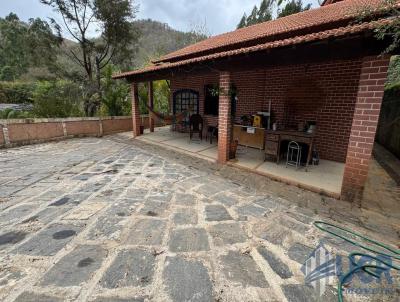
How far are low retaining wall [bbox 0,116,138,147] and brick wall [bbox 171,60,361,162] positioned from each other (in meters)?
5.38

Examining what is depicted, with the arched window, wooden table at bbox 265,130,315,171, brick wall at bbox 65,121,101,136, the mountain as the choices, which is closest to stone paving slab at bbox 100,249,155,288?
wooden table at bbox 265,130,315,171

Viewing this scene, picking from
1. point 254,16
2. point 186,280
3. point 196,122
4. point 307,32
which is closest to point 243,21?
point 254,16

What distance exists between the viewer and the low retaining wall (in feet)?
19.5

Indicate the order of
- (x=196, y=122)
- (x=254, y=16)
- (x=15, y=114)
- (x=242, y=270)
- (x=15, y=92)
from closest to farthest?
(x=242, y=270), (x=196, y=122), (x=15, y=114), (x=15, y=92), (x=254, y=16)

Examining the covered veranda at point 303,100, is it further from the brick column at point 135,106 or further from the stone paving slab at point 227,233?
the stone paving slab at point 227,233

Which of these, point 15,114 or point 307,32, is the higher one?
point 307,32

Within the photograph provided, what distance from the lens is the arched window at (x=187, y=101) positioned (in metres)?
8.05

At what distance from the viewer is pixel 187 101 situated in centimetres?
842

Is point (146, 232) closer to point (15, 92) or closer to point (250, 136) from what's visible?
point (250, 136)

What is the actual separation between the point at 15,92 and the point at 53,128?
50.1 feet

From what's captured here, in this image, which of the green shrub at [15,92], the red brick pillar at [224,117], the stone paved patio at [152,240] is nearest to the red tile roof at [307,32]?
the red brick pillar at [224,117]

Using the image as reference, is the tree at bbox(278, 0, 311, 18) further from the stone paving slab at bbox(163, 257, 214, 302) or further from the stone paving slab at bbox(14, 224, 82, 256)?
the stone paving slab at bbox(14, 224, 82, 256)

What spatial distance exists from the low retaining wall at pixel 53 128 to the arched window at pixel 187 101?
2.34 metres

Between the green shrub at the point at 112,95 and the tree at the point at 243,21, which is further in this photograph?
the tree at the point at 243,21
